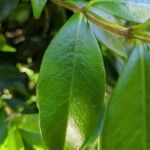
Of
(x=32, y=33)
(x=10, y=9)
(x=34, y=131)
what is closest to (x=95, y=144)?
(x=34, y=131)

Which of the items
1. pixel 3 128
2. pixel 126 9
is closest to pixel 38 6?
pixel 126 9

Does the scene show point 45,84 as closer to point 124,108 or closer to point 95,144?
point 124,108

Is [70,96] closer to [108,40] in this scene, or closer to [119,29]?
[119,29]

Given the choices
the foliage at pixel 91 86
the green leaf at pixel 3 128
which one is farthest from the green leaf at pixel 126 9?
the green leaf at pixel 3 128

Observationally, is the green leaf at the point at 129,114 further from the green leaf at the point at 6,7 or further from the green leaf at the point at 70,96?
the green leaf at the point at 6,7

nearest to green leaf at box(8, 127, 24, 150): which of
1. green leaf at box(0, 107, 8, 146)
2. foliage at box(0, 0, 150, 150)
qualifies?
green leaf at box(0, 107, 8, 146)
